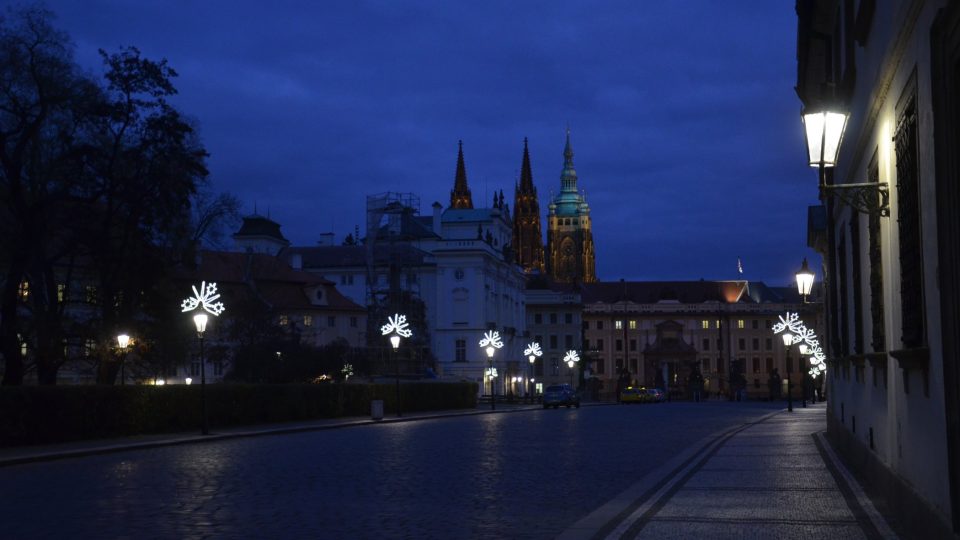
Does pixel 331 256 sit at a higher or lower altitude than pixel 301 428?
higher

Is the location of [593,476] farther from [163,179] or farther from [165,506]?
[163,179]

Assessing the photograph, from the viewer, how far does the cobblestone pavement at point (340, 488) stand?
42.9 ft

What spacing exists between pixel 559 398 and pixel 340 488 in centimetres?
5845

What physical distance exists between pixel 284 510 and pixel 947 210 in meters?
9.36

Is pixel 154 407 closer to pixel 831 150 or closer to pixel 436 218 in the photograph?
pixel 831 150

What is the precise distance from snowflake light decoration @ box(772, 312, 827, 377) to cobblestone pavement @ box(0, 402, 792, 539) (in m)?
29.0

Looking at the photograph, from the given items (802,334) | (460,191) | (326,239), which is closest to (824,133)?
(802,334)

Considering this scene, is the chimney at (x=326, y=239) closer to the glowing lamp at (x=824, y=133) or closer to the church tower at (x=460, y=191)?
the church tower at (x=460, y=191)

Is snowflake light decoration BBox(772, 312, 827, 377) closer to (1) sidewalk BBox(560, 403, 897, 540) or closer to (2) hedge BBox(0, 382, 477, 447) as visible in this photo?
(2) hedge BBox(0, 382, 477, 447)

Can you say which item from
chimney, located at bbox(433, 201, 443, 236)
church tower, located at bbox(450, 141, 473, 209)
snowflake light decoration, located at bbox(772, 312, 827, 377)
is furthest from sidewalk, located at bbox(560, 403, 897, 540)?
church tower, located at bbox(450, 141, 473, 209)

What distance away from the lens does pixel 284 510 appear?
48.1ft

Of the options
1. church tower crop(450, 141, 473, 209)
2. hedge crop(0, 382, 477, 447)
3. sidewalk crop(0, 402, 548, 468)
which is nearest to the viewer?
sidewalk crop(0, 402, 548, 468)

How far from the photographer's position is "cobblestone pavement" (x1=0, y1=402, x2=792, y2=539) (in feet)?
42.9

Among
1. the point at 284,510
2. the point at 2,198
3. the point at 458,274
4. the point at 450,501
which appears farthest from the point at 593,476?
the point at 458,274
